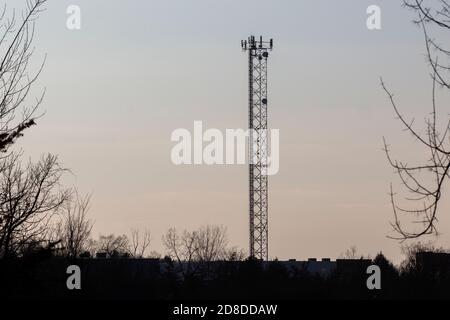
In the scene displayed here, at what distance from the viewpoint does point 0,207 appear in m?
13.4

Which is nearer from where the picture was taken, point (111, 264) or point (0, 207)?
point (0, 207)

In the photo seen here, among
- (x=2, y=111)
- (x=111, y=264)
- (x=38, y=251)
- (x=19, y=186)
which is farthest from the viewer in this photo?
(x=111, y=264)

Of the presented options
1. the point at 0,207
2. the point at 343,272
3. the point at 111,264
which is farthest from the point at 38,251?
the point at 343,272
